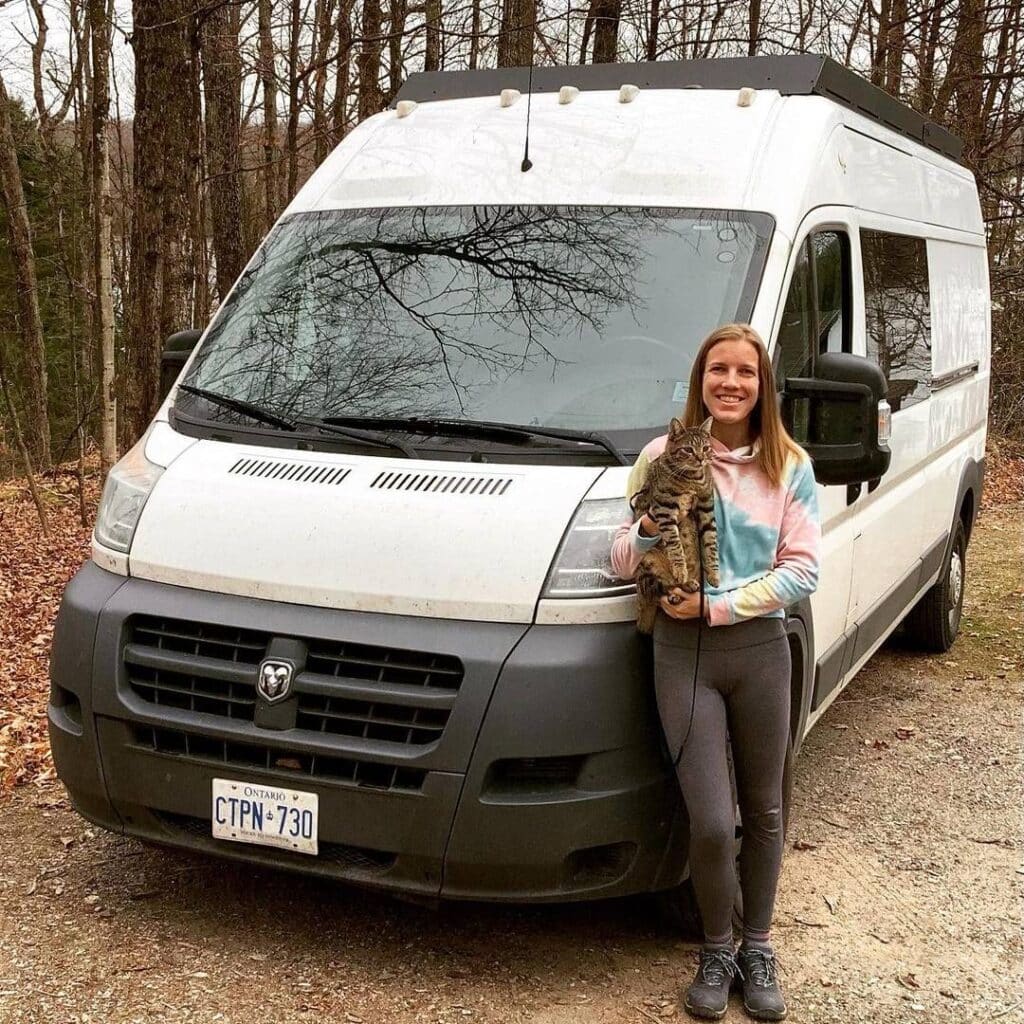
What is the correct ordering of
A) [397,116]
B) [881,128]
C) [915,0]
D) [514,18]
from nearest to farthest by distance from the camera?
[397,116]
[881,128]
[514,18]
[915,0]

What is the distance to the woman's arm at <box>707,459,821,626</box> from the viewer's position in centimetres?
339

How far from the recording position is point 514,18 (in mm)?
13266

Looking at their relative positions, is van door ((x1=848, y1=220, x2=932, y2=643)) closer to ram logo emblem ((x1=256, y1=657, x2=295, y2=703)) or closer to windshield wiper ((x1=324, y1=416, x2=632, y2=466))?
windshield wiper ((x1=324, y1=416, x2=632, y2=466))

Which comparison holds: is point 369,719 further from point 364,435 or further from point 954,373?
point 954,373

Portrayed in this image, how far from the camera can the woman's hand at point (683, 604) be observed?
3.35 metres

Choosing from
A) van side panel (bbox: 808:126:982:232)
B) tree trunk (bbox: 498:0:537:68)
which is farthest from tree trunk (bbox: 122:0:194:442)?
tree trunk (bbox: 498:0:537:68)

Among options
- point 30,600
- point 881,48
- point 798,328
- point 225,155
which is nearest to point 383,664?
point 798,328

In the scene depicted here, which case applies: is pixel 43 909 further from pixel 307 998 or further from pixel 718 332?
pixel 718 332

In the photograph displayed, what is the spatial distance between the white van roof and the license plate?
2202 mm

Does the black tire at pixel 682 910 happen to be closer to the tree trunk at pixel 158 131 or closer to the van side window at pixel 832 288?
the van side window at pixel 832 288

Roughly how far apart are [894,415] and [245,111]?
16.4 meters

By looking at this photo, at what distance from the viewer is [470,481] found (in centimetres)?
370

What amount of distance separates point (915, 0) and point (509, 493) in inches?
590

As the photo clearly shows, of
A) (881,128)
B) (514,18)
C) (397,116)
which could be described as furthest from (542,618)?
(514,18)
